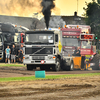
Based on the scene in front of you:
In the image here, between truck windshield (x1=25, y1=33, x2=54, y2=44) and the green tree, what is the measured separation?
3135 cm

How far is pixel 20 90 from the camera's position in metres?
13.0

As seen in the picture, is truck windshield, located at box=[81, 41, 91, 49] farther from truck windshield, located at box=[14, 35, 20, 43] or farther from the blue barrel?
the blue barrel

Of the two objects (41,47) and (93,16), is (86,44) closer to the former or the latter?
(41,47)

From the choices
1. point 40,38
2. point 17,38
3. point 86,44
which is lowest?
point 86,44

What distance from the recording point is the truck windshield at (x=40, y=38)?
2461cm

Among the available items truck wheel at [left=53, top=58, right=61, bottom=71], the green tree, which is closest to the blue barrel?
truck wheel at [left=53, top=58, right=61, bottom=71]

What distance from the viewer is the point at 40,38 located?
24.8 meters

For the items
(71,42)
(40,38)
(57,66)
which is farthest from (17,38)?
(40,38)

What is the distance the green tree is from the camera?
55938 millimetres

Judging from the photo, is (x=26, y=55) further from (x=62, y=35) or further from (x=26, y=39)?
(x=62, y=35)

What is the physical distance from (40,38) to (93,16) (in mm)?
33918

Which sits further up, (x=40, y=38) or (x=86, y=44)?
(x=40, y=38)

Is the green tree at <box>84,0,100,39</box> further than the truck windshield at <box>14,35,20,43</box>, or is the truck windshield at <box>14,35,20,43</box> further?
the green tree at <box>84,0,100,39</box>

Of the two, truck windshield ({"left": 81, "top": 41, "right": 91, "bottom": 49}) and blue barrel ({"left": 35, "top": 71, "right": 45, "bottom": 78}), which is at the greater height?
truck windshield ({"left": 81, "top": 41, "right": 91, "bottom": 49})
